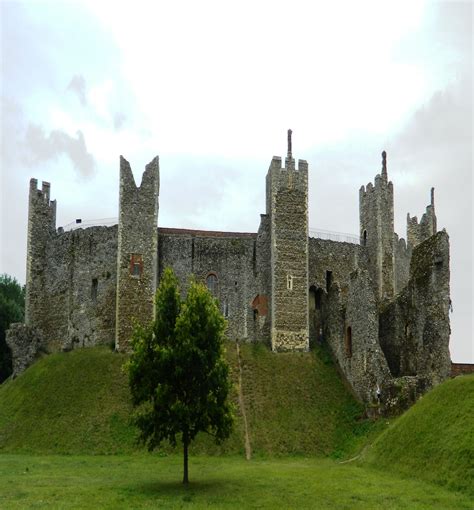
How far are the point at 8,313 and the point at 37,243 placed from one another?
15000mm

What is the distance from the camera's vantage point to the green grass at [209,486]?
25766 mm

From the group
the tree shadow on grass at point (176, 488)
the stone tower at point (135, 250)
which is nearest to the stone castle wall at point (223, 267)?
the stone tower at point (135, 250)

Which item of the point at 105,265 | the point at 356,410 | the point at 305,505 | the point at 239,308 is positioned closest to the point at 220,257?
the point at 239,308

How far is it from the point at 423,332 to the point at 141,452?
1789 centimetres

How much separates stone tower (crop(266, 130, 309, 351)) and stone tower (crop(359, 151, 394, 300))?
728 cm

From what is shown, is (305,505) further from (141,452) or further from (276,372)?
(276,372)

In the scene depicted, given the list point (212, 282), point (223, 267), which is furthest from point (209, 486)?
point (223, 267)

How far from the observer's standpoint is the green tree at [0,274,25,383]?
66938 mm

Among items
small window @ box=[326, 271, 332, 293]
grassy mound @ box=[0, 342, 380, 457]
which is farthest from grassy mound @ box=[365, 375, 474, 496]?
small window @ box=[326, 271, 332, 293]

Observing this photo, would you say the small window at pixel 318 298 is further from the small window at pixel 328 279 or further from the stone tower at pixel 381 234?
the stone tower at pixel 381 234

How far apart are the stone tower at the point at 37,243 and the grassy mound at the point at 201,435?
5556 millimetres

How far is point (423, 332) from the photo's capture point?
4428 centimetres

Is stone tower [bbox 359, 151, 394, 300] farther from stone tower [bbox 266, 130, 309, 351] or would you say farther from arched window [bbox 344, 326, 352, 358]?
arched window [bbox 344, 326, 352, 358]

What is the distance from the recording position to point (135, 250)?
52625mm
